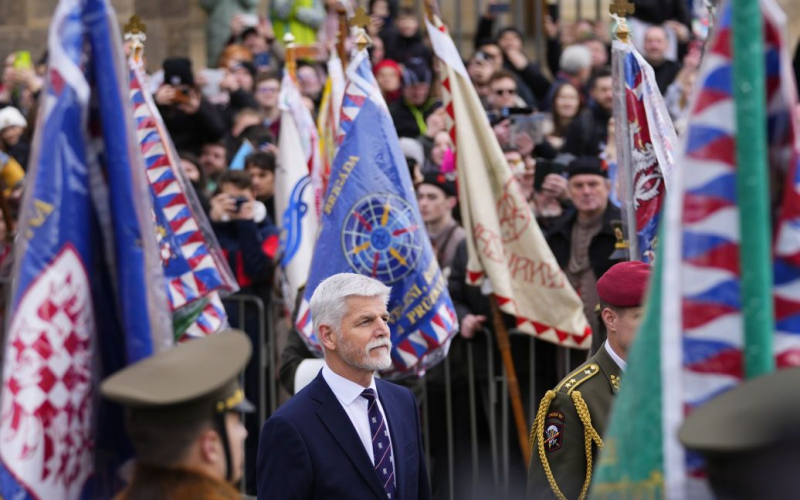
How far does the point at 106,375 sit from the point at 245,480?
542 cm

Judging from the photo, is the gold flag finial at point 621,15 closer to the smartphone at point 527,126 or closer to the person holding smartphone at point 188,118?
the smartphone at point 527,126

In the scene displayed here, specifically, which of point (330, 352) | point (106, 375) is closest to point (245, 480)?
point (330, 352)

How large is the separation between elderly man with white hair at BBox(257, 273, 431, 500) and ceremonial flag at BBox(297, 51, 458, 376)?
1959 millimetres

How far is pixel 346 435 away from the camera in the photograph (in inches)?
194

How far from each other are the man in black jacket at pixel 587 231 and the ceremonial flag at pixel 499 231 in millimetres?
250

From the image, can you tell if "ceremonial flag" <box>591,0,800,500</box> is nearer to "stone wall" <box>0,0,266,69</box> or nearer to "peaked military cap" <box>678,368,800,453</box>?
"peaked military cap" <box>678,368,800,453</box>

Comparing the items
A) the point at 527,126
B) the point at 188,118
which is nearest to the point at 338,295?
the point at 527,126

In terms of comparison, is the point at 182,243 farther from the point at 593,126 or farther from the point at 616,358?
the point at 593,126

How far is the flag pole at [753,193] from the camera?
2.62 meters

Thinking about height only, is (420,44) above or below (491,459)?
above

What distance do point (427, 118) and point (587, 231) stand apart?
3370mm

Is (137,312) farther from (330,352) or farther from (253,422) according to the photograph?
(253,422)

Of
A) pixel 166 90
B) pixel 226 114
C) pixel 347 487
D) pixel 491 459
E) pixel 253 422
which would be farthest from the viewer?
pixel 226 114

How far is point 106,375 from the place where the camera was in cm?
336
